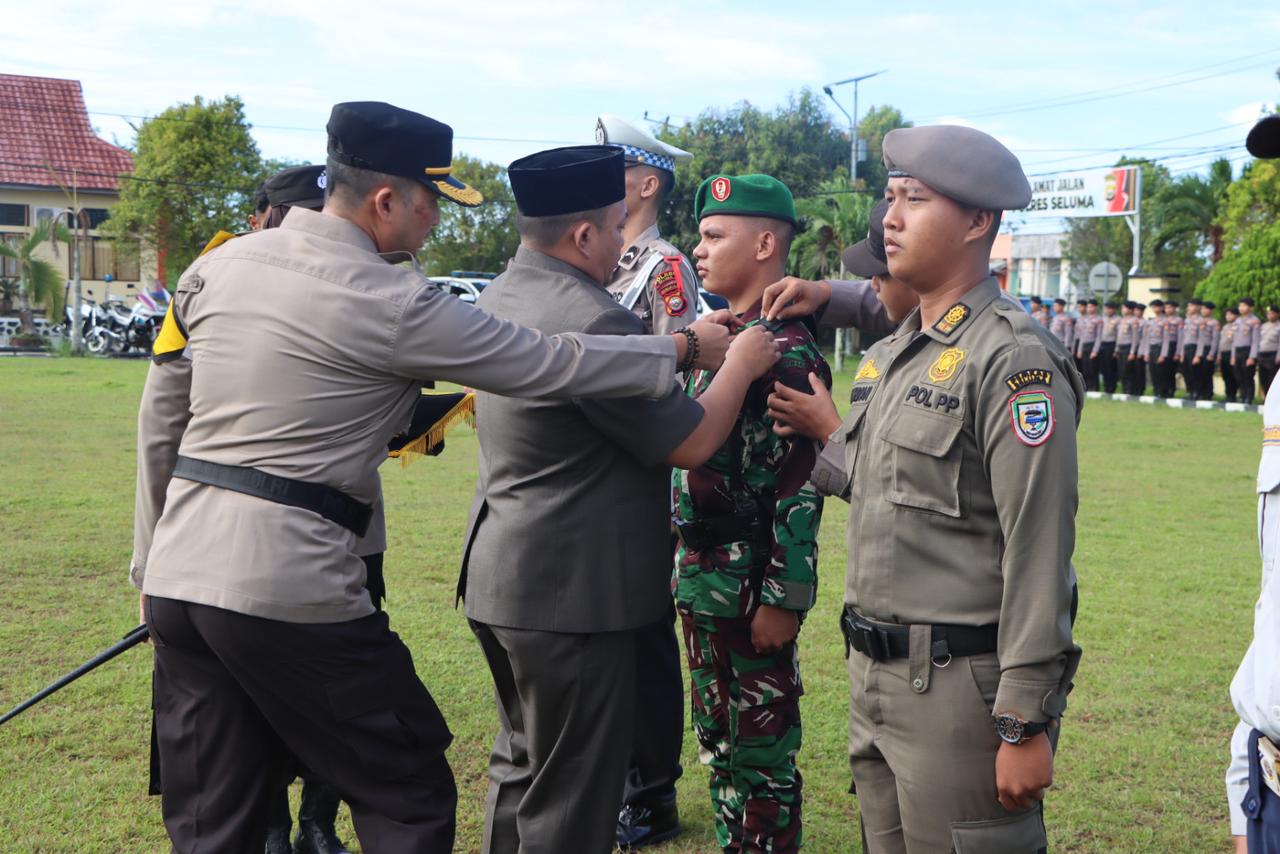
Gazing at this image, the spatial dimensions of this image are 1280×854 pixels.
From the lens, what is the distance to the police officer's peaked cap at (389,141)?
2.56m

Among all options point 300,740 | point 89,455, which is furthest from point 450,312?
point 89,455

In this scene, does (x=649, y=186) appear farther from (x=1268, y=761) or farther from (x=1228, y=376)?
(x=1228, y=376)

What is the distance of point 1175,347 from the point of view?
2305 cm

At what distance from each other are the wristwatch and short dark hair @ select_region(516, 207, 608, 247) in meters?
1.49

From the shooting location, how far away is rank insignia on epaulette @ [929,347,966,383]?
7.76ft

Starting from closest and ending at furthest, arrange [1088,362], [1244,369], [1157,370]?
1. [1244,369]
2. [1157,370]
3. [1088,362]

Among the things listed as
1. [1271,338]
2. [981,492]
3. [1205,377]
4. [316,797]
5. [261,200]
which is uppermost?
[261,200]

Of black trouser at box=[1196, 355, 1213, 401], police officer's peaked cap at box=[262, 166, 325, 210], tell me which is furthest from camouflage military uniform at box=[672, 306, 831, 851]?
black trouser at box=[1196, 355, 1213, 401]

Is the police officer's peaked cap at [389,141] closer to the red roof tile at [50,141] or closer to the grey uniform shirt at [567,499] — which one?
the grey uniform shirt at [567,499]

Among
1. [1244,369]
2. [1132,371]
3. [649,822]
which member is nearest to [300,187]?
[649,822]

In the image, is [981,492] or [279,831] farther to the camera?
[279,831]

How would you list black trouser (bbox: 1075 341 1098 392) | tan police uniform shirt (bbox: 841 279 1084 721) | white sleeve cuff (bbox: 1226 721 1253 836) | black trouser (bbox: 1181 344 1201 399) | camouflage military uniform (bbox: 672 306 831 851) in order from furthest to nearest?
black trouser (bbox: 1075 341 1098 392) < black trouser (bbox: 1181 344 1201 399) < camouflage military uniform (bbox: 672 306 831 851) < tan police uniform shirt (bbox: 841 279 1084 721) < white sleeve cuff (bbox: 1226 721 1253 836)

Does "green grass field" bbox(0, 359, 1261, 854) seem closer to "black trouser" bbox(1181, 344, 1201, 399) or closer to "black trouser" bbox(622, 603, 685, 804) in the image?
"black trouser" bbox(622, 603, 685, 804)

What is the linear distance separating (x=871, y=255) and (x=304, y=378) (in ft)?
5.59
